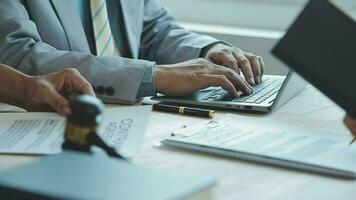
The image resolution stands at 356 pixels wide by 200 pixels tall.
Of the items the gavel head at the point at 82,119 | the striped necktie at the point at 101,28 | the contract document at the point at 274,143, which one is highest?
the gavel head at the point at 82,119

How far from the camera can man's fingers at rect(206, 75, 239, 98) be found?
1.46 m

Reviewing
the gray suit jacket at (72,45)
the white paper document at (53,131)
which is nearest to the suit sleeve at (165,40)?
the gray suit jacket at (72,45)

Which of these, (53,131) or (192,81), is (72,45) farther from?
(53,131)

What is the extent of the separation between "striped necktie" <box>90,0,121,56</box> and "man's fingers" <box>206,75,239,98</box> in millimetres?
436

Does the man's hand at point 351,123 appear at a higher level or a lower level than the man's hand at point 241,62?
higher

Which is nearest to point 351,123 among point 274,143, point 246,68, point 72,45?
point 274,143

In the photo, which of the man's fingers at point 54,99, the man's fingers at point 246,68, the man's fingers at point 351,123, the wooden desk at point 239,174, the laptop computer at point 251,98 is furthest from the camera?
the man's fingers at point 246,68

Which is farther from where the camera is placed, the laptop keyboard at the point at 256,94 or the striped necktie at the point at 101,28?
the striped necktie at the point at 101,28

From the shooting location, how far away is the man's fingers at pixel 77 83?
1326 mm

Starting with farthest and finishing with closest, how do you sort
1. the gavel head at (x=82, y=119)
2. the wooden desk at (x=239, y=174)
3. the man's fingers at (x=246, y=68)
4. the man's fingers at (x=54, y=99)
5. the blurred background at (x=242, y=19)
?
the blurred background at (x=242, y=19), the man's fingers at (x=246, y=68), the man's fingers at (x=54, y=99), the wooden desk at (x=239, y=174), the gavel head at (x=82, y=119)

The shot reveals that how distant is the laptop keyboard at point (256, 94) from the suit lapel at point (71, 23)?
1.29ft

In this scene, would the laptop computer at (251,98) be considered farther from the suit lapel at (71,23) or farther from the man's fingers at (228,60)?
the suit lapel at (71,23)

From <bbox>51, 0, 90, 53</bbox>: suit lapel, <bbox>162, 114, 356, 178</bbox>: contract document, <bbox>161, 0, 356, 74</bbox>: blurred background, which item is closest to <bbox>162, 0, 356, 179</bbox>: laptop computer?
<bbox>162, 114, 356, 178</bbox>: contract document

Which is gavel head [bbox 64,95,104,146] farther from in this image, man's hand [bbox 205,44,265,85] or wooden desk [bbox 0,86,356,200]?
man's hand [bbox 205,44,265,85]
